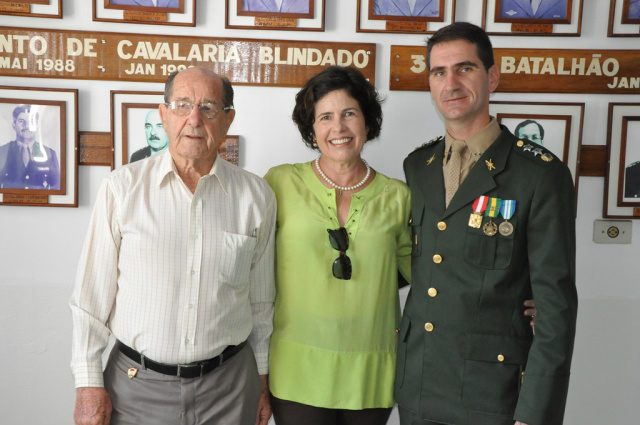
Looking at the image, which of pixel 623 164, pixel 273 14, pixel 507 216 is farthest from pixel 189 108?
pixel 623 164

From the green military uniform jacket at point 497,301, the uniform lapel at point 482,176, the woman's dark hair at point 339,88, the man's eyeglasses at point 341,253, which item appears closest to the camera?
the green military uniform jacket at point 497,301

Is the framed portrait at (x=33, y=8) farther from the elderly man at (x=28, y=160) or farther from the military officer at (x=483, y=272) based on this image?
the military officer at (x=483, y=272)

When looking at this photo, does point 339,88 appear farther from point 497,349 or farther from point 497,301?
point 497,349

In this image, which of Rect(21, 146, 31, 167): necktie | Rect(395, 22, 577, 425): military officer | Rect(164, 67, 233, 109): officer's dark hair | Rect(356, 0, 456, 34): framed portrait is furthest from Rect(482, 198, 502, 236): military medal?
Rect(21, 146, 31, 167): necktie

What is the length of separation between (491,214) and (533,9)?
3.82 feet

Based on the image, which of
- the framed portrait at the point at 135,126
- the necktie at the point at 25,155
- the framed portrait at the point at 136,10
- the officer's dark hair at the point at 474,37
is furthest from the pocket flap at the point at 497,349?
the necktie at the point at 25,155

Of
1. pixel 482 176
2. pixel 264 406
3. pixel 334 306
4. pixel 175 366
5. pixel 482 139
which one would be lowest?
pixel 264 406

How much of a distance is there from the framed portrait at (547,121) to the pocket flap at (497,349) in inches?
41.5

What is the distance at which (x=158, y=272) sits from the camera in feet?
4.77

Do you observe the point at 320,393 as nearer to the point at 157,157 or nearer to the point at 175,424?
the point at 175,424

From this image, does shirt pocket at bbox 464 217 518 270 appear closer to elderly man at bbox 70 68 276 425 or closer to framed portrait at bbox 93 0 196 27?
elderly man at bbox 70 68 276 425

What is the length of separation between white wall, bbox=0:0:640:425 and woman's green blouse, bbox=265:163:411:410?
620 millimetres

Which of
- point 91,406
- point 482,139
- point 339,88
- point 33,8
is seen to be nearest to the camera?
point 91,406

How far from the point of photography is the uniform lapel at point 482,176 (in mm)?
1475
